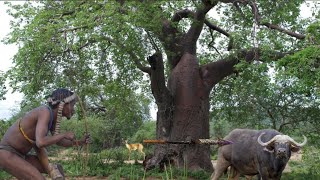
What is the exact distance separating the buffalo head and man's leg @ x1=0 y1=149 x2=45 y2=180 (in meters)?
3.86

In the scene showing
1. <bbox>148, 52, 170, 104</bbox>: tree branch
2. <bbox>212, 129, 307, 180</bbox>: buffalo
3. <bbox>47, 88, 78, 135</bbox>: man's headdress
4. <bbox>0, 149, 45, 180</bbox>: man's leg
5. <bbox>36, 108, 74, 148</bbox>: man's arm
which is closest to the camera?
<bbox>36, 108, 74, 148</bbox>: man's arm

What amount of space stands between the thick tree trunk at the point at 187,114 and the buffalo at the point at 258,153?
4.33m

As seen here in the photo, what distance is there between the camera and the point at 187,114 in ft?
45.6

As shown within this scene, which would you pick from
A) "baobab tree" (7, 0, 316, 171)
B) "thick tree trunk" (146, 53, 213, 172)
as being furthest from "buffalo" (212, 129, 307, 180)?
"thick tree trunk" (146, 53, 213, 172)

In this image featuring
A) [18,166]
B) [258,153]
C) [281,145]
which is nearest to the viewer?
[18,166]

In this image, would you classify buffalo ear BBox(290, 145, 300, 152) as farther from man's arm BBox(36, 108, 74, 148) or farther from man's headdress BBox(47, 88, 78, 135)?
man's arm BBox(36, 108, 74, 148)

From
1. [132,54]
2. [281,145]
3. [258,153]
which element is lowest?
[258,153]

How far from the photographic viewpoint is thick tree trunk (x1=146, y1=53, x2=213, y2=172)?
1377 cm

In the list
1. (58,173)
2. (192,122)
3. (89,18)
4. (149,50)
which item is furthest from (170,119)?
(58,173)

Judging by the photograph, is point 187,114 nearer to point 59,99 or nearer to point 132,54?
point 132,54

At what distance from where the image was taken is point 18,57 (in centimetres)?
1249

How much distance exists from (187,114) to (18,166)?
29.7 feet

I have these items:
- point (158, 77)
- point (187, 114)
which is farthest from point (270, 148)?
point (187, 114)

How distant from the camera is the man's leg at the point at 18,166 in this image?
203 inches
